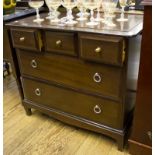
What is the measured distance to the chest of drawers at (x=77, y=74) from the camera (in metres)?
1.21

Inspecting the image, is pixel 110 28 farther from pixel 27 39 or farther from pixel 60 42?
pixel 27 39

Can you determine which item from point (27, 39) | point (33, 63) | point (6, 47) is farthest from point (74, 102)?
point (6, 47)

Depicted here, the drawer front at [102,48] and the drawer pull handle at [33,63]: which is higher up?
the drawer front at [102,48]

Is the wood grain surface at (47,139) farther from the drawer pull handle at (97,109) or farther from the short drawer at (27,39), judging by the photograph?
the short drawer at (27,39)

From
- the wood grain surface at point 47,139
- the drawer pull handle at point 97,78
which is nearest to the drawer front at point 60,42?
the drawer pull handle at point 97,78

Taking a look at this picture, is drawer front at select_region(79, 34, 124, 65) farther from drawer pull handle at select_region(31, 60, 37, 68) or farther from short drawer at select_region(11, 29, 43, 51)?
drawer pull handle at select_region(31, 60, 37, 68)

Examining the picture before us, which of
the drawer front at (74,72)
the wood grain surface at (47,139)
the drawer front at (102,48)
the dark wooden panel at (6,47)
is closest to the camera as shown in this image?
the drawer front at (102,48)

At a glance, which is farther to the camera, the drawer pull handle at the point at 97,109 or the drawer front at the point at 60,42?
the drawer pull handle at the point at 97,109

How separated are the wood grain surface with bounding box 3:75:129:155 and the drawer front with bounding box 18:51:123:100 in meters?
0.42

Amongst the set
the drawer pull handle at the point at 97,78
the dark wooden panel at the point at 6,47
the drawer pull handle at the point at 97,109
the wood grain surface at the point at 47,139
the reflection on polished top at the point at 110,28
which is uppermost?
the reflection on polished top at the point at 110,28

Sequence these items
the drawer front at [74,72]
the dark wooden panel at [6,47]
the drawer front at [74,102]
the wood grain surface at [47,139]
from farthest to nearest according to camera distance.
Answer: the dark wooden panel at [6,47] < the wood grain surface at [47,139] < the drawer front at [74,102] < the drawer front at [74,72]

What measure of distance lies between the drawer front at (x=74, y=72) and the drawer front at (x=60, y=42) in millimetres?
61

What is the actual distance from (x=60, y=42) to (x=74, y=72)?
0.22 meters

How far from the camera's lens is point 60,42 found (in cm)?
133
